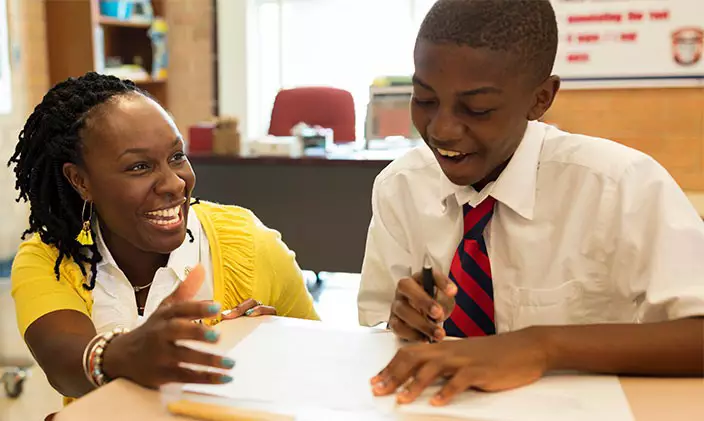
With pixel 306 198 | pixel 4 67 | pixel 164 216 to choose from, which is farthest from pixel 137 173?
pixel 4 67

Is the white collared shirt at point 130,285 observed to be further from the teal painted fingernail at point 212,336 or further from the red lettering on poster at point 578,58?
the red lettering on poster at point 578,58

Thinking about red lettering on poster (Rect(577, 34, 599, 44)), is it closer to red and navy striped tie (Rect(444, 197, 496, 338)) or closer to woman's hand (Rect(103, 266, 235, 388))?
red and navy striped tie (Rect(444, 197, 496, 338))

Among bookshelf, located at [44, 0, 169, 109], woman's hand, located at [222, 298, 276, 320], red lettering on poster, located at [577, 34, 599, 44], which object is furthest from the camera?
bookshelf, located at [44, 0, 169, 109]

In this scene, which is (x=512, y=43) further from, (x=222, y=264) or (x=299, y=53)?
(x=299, y=53)

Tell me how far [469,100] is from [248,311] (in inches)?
18.5

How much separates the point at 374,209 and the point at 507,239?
25 cm

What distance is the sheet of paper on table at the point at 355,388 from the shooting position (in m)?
0.70

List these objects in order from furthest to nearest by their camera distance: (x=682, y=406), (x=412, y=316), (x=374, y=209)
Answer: (x=374, y=209)
(x=412, y=316)
(x=682, y=406)

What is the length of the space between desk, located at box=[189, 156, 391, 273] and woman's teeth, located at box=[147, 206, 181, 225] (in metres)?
1.73

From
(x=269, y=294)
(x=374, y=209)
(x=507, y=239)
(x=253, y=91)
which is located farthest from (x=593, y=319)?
(x=253, y=91)

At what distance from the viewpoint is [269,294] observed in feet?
4.25

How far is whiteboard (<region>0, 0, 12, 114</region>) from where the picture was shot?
3.40m

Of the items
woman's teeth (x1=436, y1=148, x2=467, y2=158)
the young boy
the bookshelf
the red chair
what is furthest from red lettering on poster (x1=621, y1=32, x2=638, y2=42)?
woman's teeth (x1=436, y1=148, x2=467, y2=158)

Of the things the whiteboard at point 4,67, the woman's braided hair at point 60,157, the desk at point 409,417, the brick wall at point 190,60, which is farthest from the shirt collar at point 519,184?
the brick wall at point 190,60
